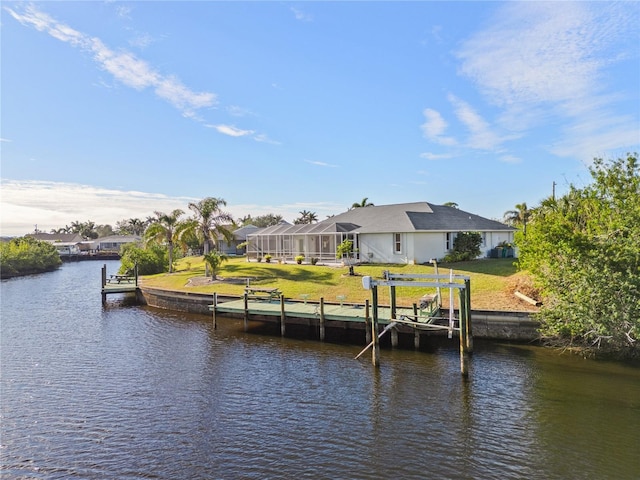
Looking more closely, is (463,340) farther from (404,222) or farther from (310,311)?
(404,222)

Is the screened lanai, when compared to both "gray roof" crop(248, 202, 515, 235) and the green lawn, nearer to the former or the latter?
"gray roof" crop(248, 202, 515, 235)

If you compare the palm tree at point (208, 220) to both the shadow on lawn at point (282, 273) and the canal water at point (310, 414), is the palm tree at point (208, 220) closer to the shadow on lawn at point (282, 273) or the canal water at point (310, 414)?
the shadow on lawn at point (282, 273)

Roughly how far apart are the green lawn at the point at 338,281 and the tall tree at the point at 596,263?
330 centimetres

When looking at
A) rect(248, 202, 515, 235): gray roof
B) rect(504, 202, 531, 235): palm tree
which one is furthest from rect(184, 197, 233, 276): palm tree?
rect(504, 202, 531, 235): palm tree

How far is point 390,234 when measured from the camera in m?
32.7

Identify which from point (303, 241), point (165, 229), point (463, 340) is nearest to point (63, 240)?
point (165, 229)

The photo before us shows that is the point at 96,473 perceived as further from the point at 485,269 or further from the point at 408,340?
the point at 485,269

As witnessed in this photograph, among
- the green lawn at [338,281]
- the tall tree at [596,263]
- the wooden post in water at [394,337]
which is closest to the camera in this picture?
the tall tree at [596,263]

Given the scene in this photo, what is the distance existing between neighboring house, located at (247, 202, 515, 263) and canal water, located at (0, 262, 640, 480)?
52.9 ft

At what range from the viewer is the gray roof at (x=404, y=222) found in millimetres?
32625

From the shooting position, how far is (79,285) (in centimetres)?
4209

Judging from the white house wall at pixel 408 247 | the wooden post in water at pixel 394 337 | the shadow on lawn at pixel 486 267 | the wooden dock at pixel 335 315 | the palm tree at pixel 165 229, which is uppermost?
the palm tree at pixel 165 229

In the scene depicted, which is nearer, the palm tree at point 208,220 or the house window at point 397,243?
the house window at point 397,243

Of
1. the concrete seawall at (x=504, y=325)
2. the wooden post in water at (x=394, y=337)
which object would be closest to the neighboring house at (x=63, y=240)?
the wooden post in water at (x=394, y=337)
